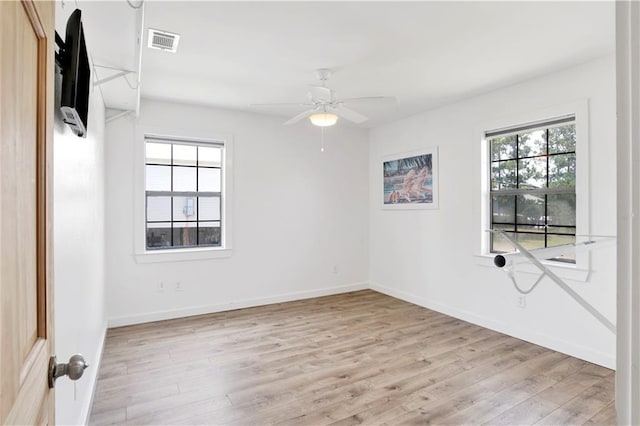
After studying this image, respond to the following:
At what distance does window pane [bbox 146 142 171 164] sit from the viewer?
168 inches

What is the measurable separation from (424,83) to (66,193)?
3252 millimetres

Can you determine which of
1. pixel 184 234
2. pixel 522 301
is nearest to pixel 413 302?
pixel 522 301

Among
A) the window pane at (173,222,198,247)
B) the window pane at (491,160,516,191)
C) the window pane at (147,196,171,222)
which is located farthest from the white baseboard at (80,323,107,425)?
the window pane at (491,160,516,191)

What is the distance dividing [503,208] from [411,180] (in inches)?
53.2

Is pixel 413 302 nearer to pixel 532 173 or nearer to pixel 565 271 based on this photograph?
pixel 565 271

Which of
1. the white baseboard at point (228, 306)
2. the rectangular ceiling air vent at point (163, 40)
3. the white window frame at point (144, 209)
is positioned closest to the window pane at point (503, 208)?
the white baseboard at point (228, 306)

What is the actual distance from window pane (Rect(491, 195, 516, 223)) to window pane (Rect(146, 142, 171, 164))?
3.98 m

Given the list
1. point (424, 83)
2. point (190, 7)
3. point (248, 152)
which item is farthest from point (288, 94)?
point (190, 7)

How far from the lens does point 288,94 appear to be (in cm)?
388

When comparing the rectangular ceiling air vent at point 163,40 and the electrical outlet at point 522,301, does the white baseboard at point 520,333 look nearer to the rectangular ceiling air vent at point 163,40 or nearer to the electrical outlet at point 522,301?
the electrical outlet at point 522,301

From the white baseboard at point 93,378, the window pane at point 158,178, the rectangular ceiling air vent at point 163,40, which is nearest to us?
the white baseboard at point 93,378

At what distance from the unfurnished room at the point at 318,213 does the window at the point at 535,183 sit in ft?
0.07

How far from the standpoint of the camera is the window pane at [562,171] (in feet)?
10.7

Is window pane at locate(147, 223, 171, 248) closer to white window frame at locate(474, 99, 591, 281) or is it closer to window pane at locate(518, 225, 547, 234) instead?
white window frame at locate(474, 99, 591, 281)
